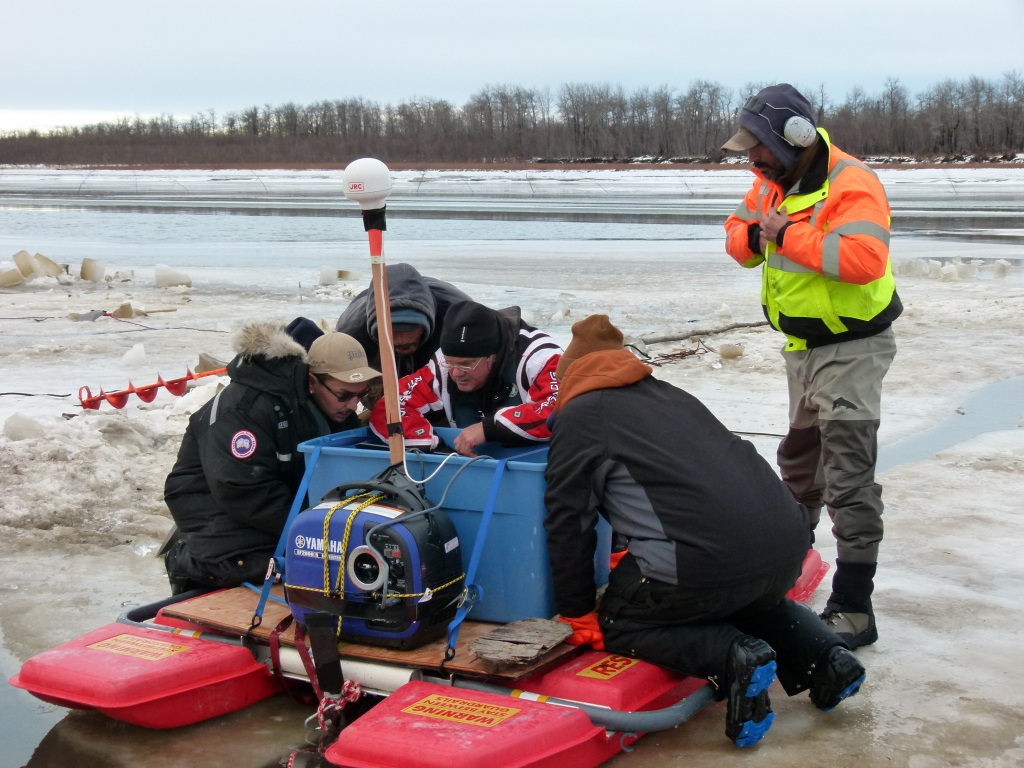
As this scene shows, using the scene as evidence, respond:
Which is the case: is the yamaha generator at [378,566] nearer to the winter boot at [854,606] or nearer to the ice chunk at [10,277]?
the winter boot at [854,606]

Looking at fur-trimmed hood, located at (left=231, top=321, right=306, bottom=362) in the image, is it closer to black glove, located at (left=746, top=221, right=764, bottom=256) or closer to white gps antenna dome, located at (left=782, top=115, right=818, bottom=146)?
black glove, located at (left=746, top=221, right=764, bottom=256)

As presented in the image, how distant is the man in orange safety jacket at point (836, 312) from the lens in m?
3.42

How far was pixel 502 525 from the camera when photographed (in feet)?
10.4

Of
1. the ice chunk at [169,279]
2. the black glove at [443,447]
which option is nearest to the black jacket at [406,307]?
the black glove at [443,447]

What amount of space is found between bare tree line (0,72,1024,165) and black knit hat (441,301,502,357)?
52.0 meters

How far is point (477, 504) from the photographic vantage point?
3.22m

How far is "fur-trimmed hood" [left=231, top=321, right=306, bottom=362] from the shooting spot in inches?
137

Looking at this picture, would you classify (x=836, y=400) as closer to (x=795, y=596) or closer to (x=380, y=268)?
(x=795, y=596)

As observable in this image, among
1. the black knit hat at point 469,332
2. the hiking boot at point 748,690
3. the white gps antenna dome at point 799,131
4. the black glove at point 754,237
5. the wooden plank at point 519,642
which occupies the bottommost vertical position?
the hiking boot at point 748,690

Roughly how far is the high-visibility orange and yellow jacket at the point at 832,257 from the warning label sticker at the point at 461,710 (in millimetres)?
1719

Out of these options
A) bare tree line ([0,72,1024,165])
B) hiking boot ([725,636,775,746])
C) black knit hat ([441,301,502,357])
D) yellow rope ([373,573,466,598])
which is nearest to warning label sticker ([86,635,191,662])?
yellow rope ([373,573,466,598])

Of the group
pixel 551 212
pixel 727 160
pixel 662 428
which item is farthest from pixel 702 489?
pixel 727 160

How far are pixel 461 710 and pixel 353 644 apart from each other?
56cm

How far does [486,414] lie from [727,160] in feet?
174
